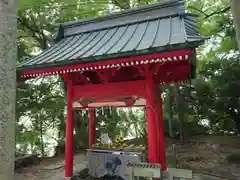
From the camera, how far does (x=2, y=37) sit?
7.60 ft

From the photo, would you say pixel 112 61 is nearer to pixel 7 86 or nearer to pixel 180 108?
pixel 7 86

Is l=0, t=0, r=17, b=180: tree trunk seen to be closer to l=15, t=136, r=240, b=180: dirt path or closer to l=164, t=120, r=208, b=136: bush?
l=15, t=136, r=240, b=180: dirt path

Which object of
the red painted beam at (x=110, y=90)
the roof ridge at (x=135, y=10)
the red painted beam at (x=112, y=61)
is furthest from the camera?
the roof ridge at (x=135, y=10)

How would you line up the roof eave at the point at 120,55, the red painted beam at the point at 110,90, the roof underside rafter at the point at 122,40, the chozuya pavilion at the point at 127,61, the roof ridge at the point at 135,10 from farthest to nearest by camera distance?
the roof ridge at the point at 135,10, the red painted beam at the point at 110,90, the chozuya pavilion at the point at 127,61, the roof underside rafter at the point at 122,40, the roof eave at the point at 120,55

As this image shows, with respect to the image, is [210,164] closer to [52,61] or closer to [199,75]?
[199,75]

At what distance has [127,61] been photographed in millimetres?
4566

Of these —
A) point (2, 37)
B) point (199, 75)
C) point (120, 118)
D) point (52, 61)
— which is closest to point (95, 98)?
point (52, 61)

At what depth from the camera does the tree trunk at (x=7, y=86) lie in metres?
2.16

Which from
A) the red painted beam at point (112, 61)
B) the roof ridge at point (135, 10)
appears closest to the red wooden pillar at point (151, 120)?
the red painted beam at point (112, 61)

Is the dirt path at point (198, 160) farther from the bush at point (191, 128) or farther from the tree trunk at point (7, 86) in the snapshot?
the tree trunk at point (7, 86)

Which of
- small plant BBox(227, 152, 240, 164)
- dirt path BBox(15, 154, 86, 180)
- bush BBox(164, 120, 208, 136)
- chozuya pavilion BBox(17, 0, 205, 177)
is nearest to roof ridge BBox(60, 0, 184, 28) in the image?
chozuya pavilion BBox(17, 0, 205, 177)

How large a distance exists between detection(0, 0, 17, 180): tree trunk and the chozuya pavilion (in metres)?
2.52

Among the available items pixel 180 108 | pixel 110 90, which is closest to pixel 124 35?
pixel 110 90

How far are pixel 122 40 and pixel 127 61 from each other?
1359mm
